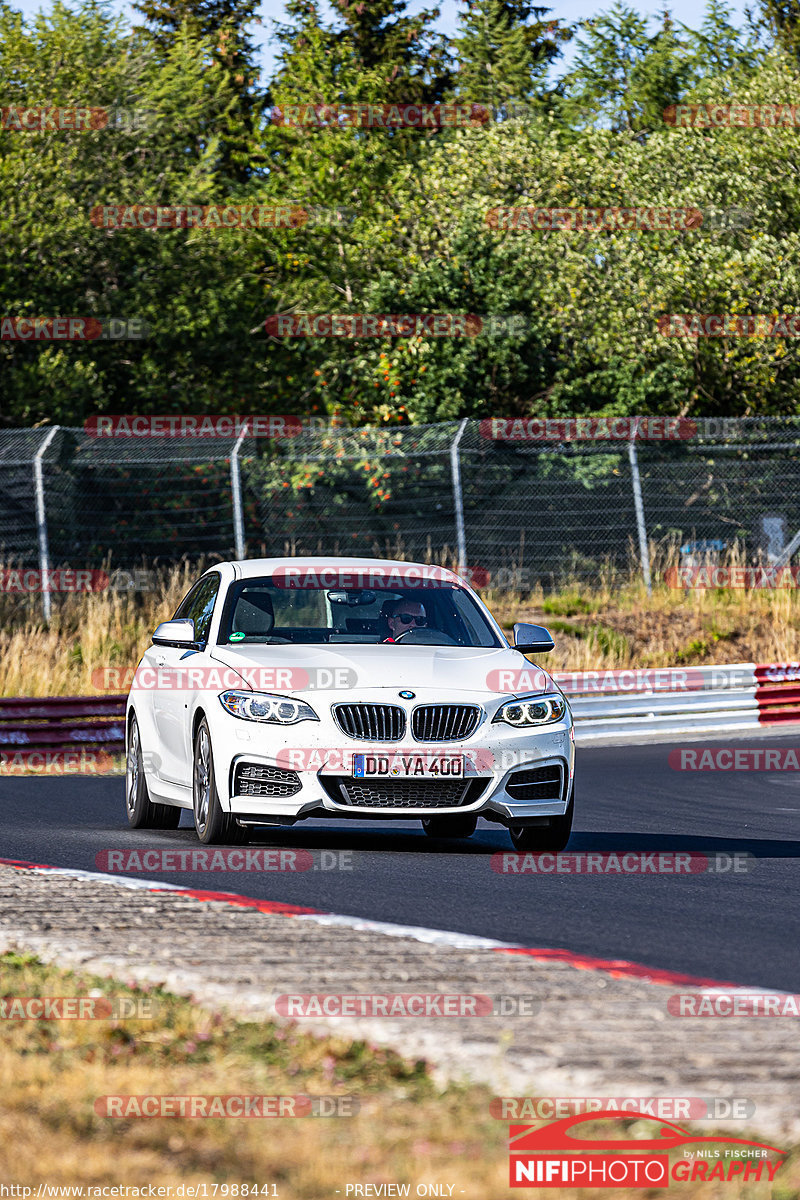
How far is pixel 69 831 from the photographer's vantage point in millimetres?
10773

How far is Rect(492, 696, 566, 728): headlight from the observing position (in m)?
9.40

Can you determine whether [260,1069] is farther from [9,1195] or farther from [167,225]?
[167,225]

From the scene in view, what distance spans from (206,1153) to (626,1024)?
5.04 feet

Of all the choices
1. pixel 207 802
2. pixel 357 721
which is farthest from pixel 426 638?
pixel 207 802

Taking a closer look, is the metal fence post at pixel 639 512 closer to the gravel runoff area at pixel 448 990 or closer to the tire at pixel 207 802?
the tire at pixel 207 802

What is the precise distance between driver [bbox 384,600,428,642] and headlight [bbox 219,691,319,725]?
129 cm

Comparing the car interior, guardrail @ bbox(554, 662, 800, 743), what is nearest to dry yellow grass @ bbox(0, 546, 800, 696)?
guardrail @ bbox(554, 662, 800, 743)

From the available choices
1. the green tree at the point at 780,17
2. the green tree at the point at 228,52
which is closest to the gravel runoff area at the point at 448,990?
the green tree at the point at 228,52

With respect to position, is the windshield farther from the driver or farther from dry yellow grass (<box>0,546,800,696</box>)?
dry yellow grass (<box>0,546,800,696</box>)

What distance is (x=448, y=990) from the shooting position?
5262 mm

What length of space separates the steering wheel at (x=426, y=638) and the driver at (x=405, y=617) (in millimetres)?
43

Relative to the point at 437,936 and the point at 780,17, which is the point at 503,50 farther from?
the point at 437,936

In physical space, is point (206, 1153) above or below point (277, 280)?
below

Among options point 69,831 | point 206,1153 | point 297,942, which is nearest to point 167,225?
point 69,831
